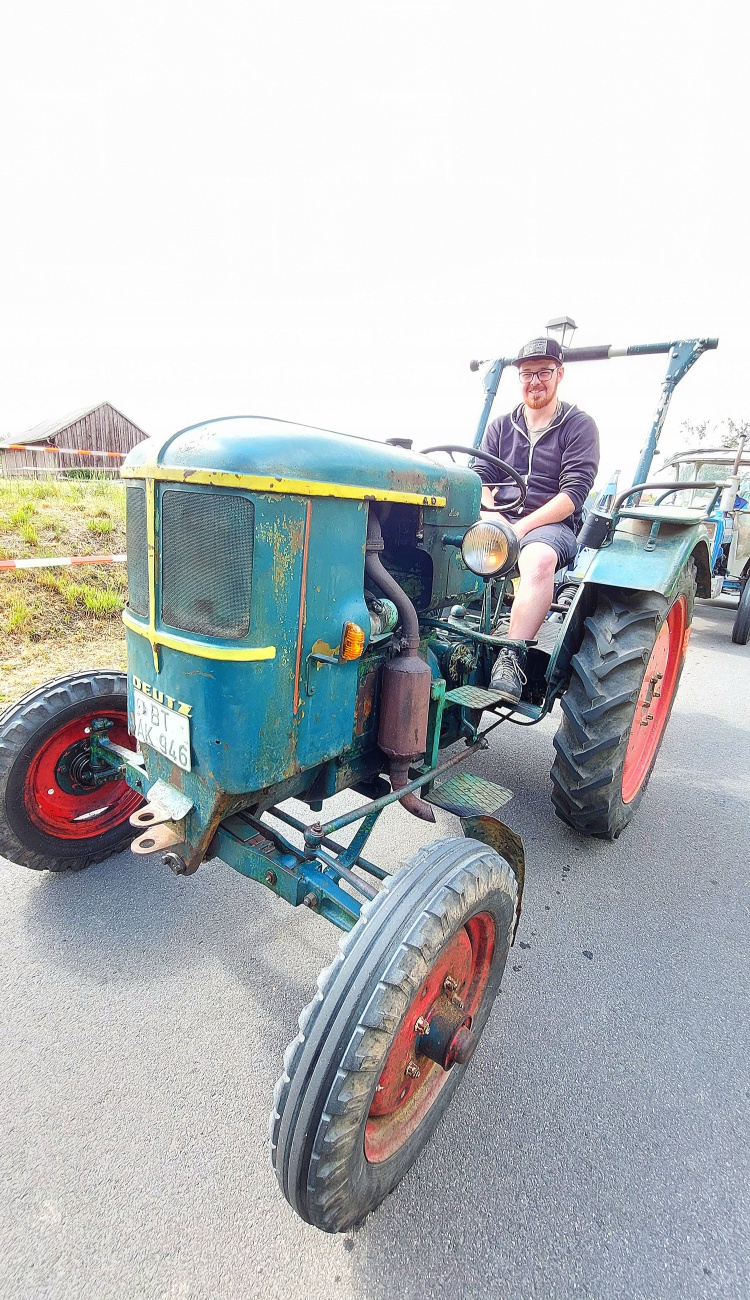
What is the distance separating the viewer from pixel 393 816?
2.78m

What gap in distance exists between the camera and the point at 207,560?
137cm

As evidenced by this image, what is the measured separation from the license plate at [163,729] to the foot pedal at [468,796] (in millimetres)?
858

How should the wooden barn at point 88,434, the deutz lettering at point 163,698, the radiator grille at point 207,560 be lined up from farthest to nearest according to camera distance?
the wooden barn at point 88,434
the deutz lettering at point 163,698
the radiator grille at point 207,560

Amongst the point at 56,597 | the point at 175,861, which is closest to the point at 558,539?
the point at 175,861

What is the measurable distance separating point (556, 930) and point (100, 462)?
79.2 ft

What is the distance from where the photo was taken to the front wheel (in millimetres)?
1090

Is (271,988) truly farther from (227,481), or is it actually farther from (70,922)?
(227,481)

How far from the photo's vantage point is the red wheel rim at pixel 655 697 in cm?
281

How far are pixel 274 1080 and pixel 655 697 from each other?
237 cm

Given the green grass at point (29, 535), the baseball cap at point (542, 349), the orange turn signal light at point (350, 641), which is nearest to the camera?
the orange turn signal light at point (350, 641)

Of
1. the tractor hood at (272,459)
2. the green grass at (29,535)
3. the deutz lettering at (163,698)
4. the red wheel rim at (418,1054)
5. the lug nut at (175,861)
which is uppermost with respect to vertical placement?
the tractor hood at (272,459)

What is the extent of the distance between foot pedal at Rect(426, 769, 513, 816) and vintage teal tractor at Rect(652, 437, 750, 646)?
533 cm

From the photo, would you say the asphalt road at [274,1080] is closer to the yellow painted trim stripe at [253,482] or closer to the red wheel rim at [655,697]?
the red wheel rim at [655,697]

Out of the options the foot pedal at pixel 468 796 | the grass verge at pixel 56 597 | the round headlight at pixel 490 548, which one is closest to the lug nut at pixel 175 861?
the foot pedal at pixel 468 796
